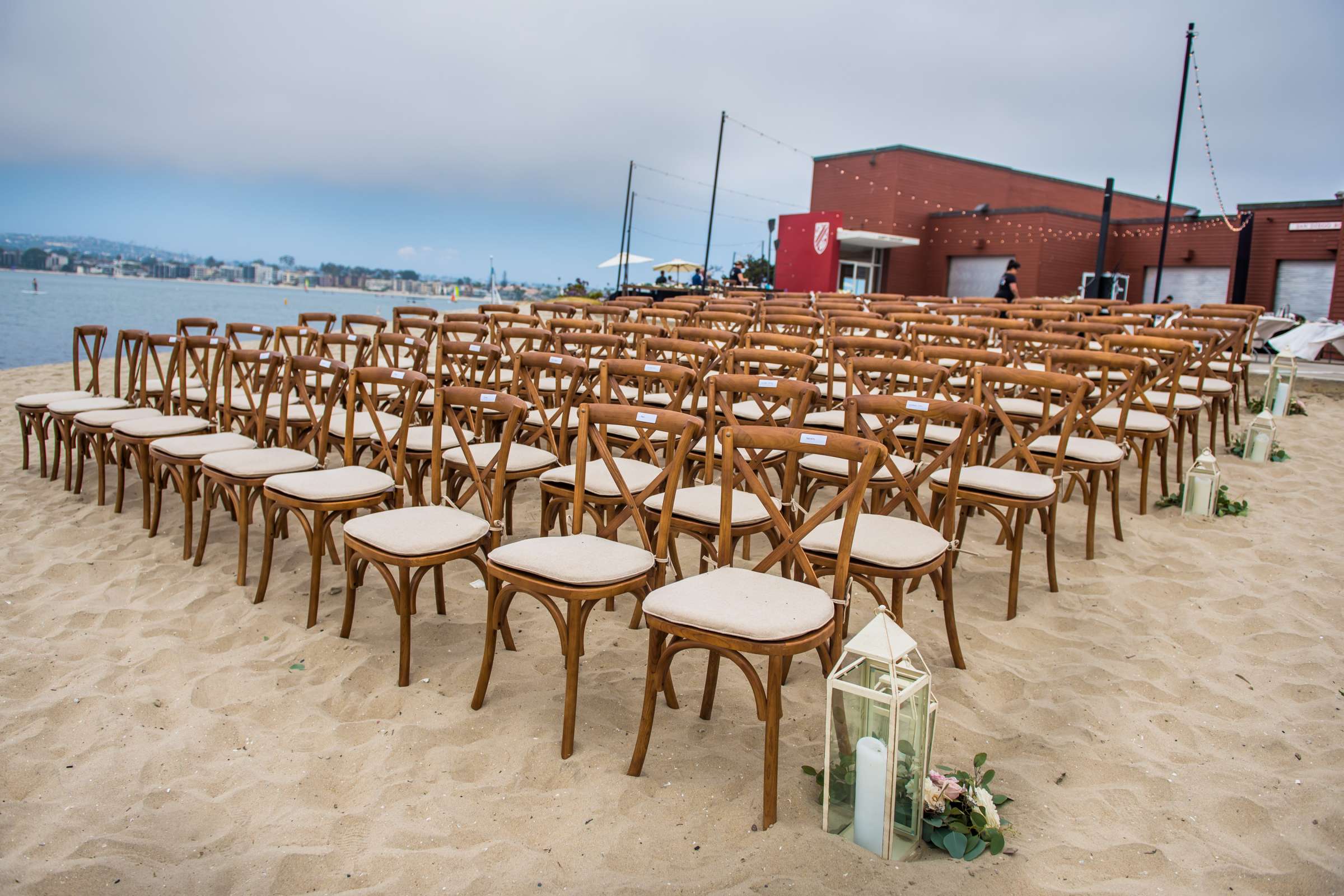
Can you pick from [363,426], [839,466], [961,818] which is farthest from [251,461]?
[961,818]

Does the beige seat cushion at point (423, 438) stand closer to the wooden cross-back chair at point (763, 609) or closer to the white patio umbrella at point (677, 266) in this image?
the wooden cross-back chair at point (763, 609)

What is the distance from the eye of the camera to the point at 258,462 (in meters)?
3.49

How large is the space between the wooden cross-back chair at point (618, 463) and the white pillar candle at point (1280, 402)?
6373mm

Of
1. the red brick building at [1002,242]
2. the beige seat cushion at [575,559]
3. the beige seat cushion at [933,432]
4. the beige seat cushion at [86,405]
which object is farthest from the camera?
the red brick building at [1002,242]

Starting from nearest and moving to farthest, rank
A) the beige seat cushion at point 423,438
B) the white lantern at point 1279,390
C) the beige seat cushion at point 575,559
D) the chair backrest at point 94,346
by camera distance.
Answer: the beige seat cushion at point 575,559 → the beige seat cushion at point 423,438 → the chair backrest at point 94,346 → the white lantern at point 1279,390

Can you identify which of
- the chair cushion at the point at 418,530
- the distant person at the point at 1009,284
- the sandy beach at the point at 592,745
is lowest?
the sandy beach at the point at 592,745

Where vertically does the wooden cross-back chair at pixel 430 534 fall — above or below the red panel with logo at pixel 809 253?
below

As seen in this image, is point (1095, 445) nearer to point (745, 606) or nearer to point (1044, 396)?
point (1044, 396)

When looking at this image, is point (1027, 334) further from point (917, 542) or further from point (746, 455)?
point (917, 542)

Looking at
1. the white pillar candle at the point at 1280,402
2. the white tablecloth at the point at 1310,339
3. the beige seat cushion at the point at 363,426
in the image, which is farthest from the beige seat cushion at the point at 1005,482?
the white tablecloth at the point at 1310,339

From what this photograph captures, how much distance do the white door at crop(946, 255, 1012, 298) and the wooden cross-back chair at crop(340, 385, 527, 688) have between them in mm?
20024

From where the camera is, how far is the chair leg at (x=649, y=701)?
2131mm

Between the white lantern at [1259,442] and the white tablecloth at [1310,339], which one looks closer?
the white lantern at [1259,442]

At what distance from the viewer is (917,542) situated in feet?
8.40
